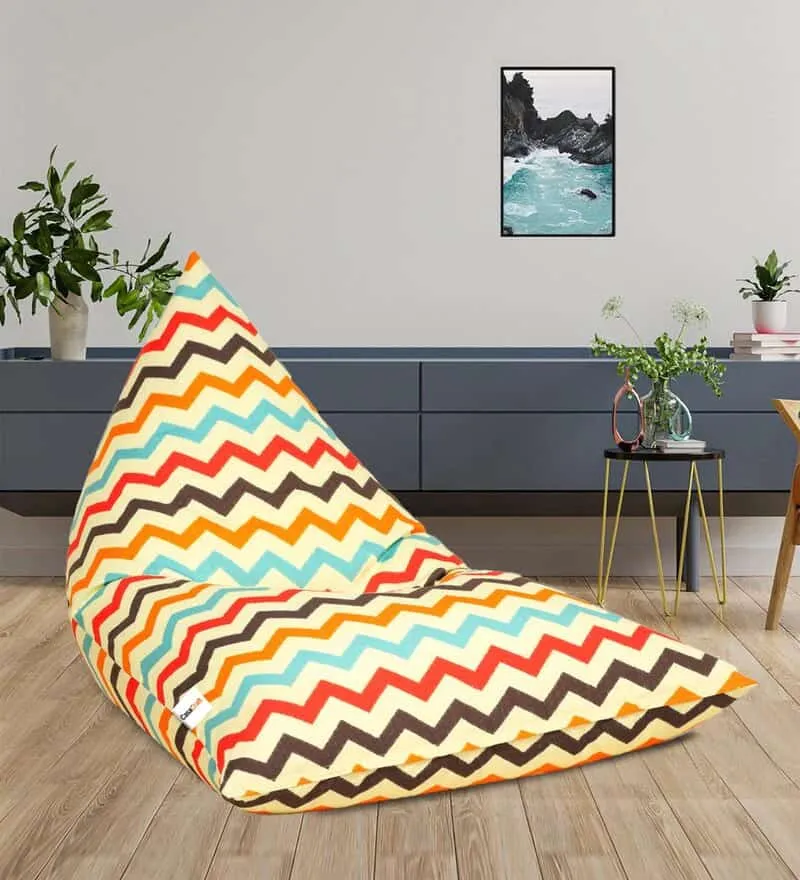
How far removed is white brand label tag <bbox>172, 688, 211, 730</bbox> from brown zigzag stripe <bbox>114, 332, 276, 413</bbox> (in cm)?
91

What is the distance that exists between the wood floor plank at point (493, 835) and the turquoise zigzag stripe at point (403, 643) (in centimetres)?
26

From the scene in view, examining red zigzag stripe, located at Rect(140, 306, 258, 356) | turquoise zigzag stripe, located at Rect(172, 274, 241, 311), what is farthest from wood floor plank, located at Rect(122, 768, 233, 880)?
turquoise zigzag stripe, located at Rect(172, 274, 241, 311)

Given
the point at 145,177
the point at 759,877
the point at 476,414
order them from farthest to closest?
the point at 145,177, the point at 476,414, the point at 759,877

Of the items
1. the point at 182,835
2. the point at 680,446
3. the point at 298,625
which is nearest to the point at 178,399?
the point at 298,625

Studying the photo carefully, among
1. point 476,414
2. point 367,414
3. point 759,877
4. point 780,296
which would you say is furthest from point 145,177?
point 759,877

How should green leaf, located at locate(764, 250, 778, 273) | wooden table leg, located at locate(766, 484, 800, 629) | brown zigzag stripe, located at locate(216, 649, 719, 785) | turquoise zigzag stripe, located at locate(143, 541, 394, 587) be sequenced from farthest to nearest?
green leaf, located at locate(764, 250, 778, 273) < wooden table leg, located at locate(766, 484, 800, 629) < turquoise zigzag stripe, located at locate(143, 541, 394, 587) < brown zigzag stripe, located at locate(216, 649, 719, 785)

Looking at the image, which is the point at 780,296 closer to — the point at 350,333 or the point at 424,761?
the point at 350,333

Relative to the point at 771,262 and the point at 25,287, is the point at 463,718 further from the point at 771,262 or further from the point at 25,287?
the point at 771,262

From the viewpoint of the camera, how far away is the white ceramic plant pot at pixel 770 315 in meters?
3.91

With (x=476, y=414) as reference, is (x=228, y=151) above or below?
above

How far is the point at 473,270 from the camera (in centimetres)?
414

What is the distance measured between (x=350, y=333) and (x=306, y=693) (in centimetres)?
226

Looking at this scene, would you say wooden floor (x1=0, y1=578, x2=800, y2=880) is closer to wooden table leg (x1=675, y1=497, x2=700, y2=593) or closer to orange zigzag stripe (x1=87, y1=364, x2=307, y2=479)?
orange zigzag stripe (x1=87, y1=364, x2=307, y2=479)

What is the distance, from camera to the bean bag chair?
2012 millimetres
